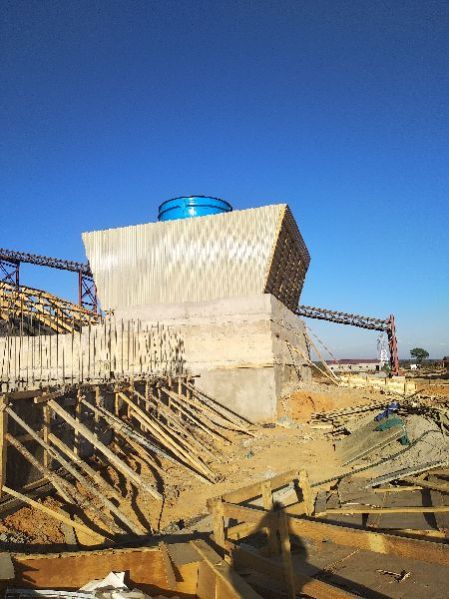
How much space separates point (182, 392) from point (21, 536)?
1074 cm

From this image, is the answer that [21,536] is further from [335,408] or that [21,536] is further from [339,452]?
[335,408]

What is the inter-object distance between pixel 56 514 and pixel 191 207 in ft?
56.2

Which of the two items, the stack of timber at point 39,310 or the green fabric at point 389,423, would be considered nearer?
the green fabric at point 389,423

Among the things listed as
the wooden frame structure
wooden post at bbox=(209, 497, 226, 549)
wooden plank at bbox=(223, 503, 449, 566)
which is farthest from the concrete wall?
wooden plank at bbox=(223, 503, 449, 566)

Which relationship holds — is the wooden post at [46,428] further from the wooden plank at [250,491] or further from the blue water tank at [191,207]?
the blue water tank at [191,207]

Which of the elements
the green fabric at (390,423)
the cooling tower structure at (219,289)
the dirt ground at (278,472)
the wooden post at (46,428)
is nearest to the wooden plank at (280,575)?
the dirt ground at (278,472)

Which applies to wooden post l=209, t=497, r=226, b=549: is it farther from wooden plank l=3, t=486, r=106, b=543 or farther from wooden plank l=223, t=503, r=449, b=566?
wooden plank l=3, t=486, r=106, b=543

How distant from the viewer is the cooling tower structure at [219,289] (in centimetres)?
1803

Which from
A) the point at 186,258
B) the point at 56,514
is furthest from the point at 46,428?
the point at 186,258

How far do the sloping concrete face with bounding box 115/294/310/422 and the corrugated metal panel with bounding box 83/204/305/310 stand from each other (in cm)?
62

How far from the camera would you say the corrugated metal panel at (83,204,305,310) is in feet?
62.0

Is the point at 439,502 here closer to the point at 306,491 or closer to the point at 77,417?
the point at 306,491

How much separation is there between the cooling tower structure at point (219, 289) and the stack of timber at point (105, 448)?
7.42ft

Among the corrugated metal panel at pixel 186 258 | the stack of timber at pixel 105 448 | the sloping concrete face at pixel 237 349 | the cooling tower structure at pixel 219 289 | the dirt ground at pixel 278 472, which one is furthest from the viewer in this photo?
the corrugated metal panel at pixel 186 258
